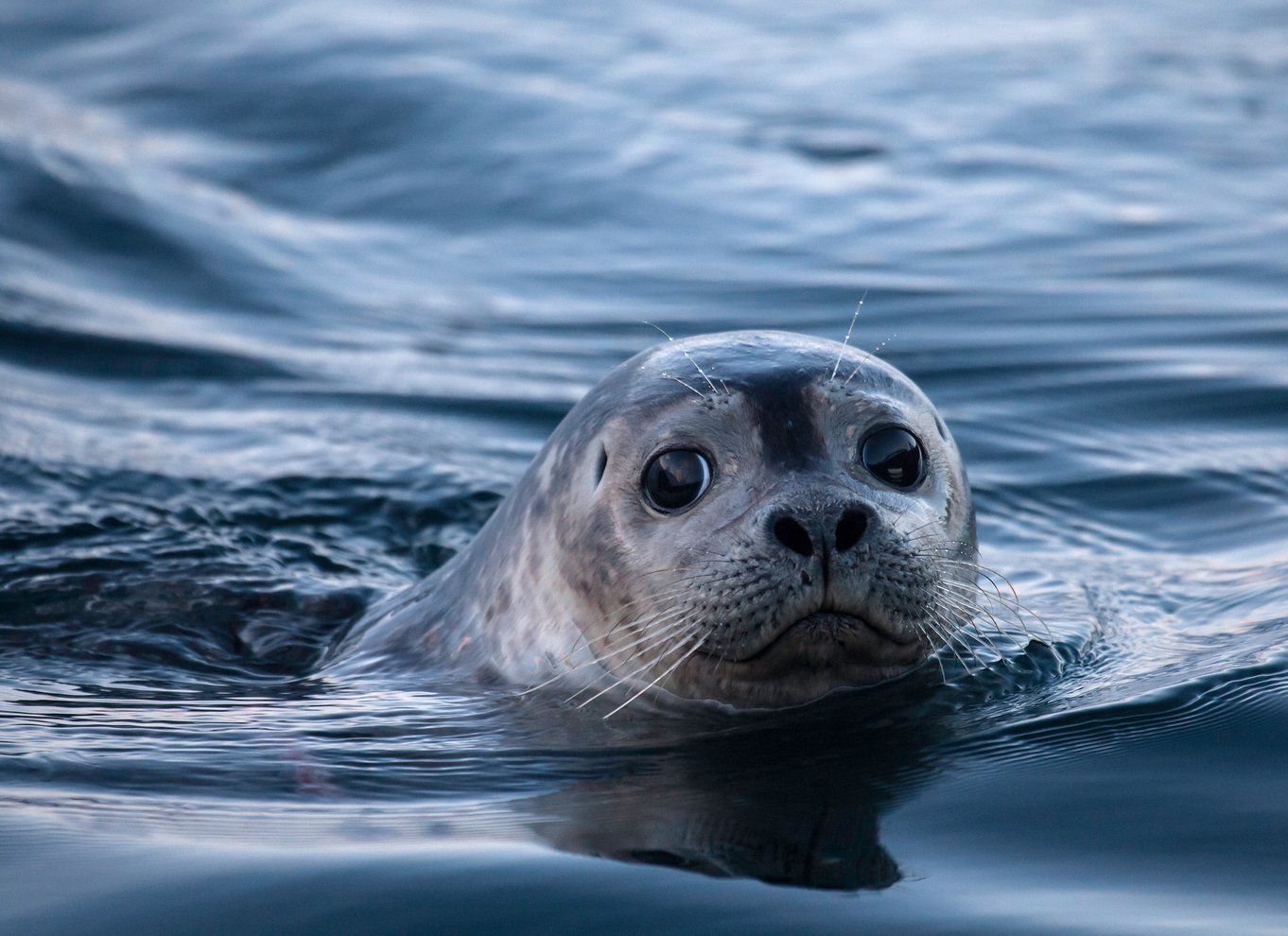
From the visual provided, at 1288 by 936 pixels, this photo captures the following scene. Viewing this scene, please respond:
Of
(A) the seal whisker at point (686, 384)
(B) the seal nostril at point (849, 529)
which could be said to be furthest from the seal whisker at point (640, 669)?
(A) the seal whisker at point (686, 384)

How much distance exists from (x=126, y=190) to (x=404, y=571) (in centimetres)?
521

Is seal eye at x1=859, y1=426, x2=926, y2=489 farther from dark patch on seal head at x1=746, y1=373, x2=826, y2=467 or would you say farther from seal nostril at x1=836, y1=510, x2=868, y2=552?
seal nostril at x1=836, y1=510, x2=868, y2=552

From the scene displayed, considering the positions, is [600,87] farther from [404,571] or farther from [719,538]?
[719,538]

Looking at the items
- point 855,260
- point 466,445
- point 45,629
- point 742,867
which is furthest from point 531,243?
point 742,867

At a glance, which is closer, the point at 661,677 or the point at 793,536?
the point at 793,536

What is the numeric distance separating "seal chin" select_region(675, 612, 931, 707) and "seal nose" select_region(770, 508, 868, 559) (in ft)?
0.46

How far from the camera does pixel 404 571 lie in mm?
5734

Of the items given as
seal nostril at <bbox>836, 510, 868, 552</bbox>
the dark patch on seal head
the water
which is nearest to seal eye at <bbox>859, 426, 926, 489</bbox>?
the dark patch on seal head

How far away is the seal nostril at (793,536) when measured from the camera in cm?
340

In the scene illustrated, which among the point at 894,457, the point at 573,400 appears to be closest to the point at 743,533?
the point at 894,457

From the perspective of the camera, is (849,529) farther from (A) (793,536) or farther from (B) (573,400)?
(B) (573,400)

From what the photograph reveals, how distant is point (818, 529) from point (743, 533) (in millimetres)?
162

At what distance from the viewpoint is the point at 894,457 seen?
3666 millimetres

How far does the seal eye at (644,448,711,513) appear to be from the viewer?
3643 mm
